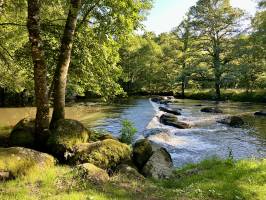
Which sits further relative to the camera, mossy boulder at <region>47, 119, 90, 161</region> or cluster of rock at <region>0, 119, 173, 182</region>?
mossy boulder at <region>47, 119, 90, 161</region>

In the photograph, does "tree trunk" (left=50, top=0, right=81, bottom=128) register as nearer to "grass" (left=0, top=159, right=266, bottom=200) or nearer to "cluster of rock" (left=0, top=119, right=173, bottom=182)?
"cluster of rock" (left=0, top=119, right=173, bottom=182)

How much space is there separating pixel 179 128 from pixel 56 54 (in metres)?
13.9

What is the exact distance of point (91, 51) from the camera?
1761 centimetres

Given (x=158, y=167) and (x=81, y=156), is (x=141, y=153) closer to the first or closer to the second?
(x=158, y=167)

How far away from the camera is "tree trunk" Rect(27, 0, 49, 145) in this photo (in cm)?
1154

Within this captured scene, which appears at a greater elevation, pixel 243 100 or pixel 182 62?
pixel 182 62

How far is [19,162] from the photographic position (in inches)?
370

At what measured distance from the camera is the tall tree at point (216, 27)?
181ft

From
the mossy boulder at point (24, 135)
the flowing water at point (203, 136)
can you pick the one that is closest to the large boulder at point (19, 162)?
the mossy boulder at point (24, 135)

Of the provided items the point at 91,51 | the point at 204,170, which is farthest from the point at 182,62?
the point at 204,170

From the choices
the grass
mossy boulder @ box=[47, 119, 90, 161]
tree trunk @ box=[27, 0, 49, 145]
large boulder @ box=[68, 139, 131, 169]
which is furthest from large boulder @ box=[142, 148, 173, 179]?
tree trunk @ box=[27, 0, 49, 145]

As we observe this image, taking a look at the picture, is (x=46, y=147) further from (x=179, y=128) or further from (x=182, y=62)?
(x=182, y=62)

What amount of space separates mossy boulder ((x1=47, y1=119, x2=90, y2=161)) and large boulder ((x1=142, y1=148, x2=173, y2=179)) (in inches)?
99.7

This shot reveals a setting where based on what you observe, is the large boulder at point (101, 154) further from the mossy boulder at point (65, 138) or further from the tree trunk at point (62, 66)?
the tree trunk at point (62, 66)
